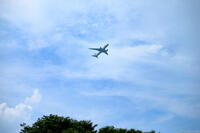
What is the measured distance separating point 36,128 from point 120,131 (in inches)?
544

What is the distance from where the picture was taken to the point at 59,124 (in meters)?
34.4

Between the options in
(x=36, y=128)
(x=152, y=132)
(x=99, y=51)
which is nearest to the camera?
(x=152, y=132)

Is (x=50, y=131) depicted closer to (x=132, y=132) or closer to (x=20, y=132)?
(x=20, y=132)

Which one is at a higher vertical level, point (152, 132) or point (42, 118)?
point (42, 118)

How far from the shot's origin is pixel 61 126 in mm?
34438

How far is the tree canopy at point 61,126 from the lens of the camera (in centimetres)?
3294

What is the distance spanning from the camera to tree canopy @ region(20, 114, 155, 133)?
108 feet

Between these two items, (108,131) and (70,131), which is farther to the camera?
(108,131)

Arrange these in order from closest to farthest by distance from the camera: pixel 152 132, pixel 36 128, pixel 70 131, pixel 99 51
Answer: pixel 70 131 → pixel 152 132 → pixel 36 128 → pixel 99 51

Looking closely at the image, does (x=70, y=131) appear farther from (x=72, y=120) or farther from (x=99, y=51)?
(x=99, y=51)

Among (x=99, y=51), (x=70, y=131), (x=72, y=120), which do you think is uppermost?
(x=99, y=51)

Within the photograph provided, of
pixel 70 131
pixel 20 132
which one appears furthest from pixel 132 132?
pixel 20 132

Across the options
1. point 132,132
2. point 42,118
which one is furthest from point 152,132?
point 42,118

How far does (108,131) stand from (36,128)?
11.9 meters
